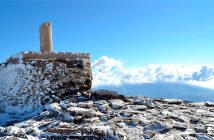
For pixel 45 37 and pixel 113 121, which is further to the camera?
pixel 45 37

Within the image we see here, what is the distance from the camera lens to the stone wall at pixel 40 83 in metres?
24.1

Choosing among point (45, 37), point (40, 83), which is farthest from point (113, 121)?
point (45, 37)

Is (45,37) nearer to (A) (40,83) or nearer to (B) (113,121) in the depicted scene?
(A) (40,83)

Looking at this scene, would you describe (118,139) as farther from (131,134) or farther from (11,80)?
(11,80)

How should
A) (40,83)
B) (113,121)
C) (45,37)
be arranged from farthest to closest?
(45,37)
(40,83)
(113,121)

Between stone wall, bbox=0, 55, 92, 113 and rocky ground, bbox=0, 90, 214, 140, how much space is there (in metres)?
0.92

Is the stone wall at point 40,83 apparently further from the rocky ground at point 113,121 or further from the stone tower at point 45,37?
the stone tower at point 45,37

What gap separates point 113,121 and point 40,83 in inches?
292

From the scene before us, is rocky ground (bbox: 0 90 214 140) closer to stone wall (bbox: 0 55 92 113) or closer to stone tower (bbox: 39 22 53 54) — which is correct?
stone wall (bbox: 0 55 92 113)

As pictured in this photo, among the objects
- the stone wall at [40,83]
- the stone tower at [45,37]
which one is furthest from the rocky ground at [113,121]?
the stone tower at [45,37]

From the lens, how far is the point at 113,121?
62.3 ft

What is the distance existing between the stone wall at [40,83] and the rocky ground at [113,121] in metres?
0.92

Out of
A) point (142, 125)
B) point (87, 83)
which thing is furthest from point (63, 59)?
point (142, 125)

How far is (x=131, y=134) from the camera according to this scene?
Result: 17.6 meters
